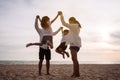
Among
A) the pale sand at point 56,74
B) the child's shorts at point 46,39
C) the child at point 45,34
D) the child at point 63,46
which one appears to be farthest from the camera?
the child at point 63,46

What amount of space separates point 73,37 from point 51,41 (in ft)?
3.25

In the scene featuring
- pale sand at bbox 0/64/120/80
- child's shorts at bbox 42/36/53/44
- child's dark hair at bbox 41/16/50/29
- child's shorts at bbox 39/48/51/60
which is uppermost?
child's dark hair at bbox 41/16/50/29

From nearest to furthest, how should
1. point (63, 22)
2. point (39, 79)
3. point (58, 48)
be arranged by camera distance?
point (39, 79) → point (63, 22) → point (58, 48)

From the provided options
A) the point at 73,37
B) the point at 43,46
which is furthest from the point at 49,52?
the point at 73,37

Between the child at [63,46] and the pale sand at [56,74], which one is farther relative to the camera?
the child at [63,46]

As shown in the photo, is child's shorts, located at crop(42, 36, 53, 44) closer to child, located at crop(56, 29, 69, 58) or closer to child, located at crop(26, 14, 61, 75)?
child, located at crop(26, 14, 61, 75)

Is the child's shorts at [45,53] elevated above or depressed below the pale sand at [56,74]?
above

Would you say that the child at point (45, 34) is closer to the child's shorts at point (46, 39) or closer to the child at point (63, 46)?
the child's shorts at point (46, 39)

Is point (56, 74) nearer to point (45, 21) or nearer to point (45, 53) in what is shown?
point (45, 53)

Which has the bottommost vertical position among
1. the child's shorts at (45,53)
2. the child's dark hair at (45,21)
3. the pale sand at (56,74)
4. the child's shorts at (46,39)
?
the pale sand at (56,74)

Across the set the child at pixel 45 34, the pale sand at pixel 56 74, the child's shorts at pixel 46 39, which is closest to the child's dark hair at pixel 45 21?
the child at pixel 45 34

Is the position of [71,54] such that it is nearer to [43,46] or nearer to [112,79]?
[43,46]

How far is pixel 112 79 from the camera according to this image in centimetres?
1027

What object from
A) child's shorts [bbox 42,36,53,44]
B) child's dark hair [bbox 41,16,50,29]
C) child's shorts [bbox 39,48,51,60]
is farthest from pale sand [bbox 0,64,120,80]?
child's dark hair [bbox 41,16,50,29]
